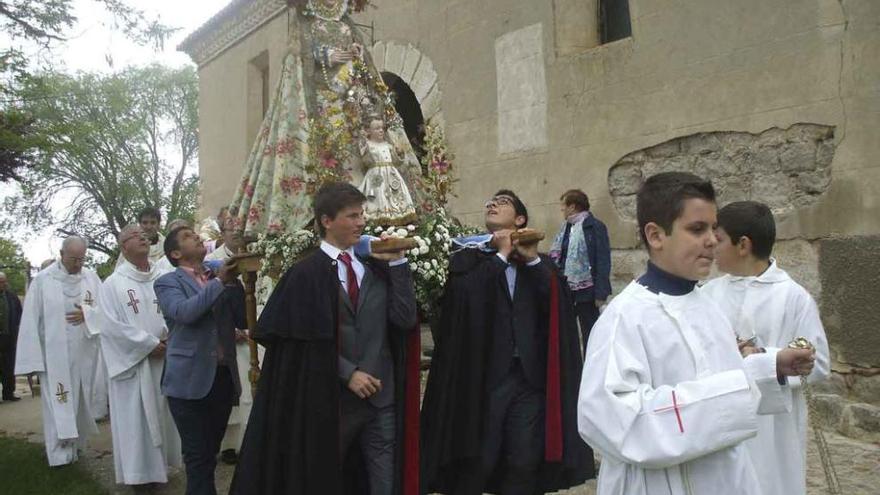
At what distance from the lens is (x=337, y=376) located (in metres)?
3.25

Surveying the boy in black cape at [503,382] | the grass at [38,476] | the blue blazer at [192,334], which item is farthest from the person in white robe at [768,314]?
the grass at [38,476]

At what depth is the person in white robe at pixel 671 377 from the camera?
6.25ft

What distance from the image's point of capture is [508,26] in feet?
28.6

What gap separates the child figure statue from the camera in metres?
4.34

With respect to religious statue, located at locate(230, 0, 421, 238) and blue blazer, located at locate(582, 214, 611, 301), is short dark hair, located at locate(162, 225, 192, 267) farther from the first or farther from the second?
blue blazer, located at locate(582, 214, 611, 301)

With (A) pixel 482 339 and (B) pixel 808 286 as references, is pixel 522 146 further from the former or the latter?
(A) pixel 482 339

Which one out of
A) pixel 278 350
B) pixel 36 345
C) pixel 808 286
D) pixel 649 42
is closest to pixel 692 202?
pixel 278 350

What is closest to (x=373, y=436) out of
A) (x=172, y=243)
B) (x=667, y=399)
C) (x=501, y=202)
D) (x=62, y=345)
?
(x=501, y=202)

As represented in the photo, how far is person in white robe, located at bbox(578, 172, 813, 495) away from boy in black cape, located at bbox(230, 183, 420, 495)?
1.44m

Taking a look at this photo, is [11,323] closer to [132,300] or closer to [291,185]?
[132,300]

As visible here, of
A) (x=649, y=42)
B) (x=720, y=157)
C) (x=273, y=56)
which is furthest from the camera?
(x=273, y=56)

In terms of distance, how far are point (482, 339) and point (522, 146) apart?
17.1ft

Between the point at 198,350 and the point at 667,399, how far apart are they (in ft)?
10.5

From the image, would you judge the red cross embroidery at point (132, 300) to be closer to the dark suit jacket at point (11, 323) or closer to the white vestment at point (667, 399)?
the white vestment at point (667, 399)
